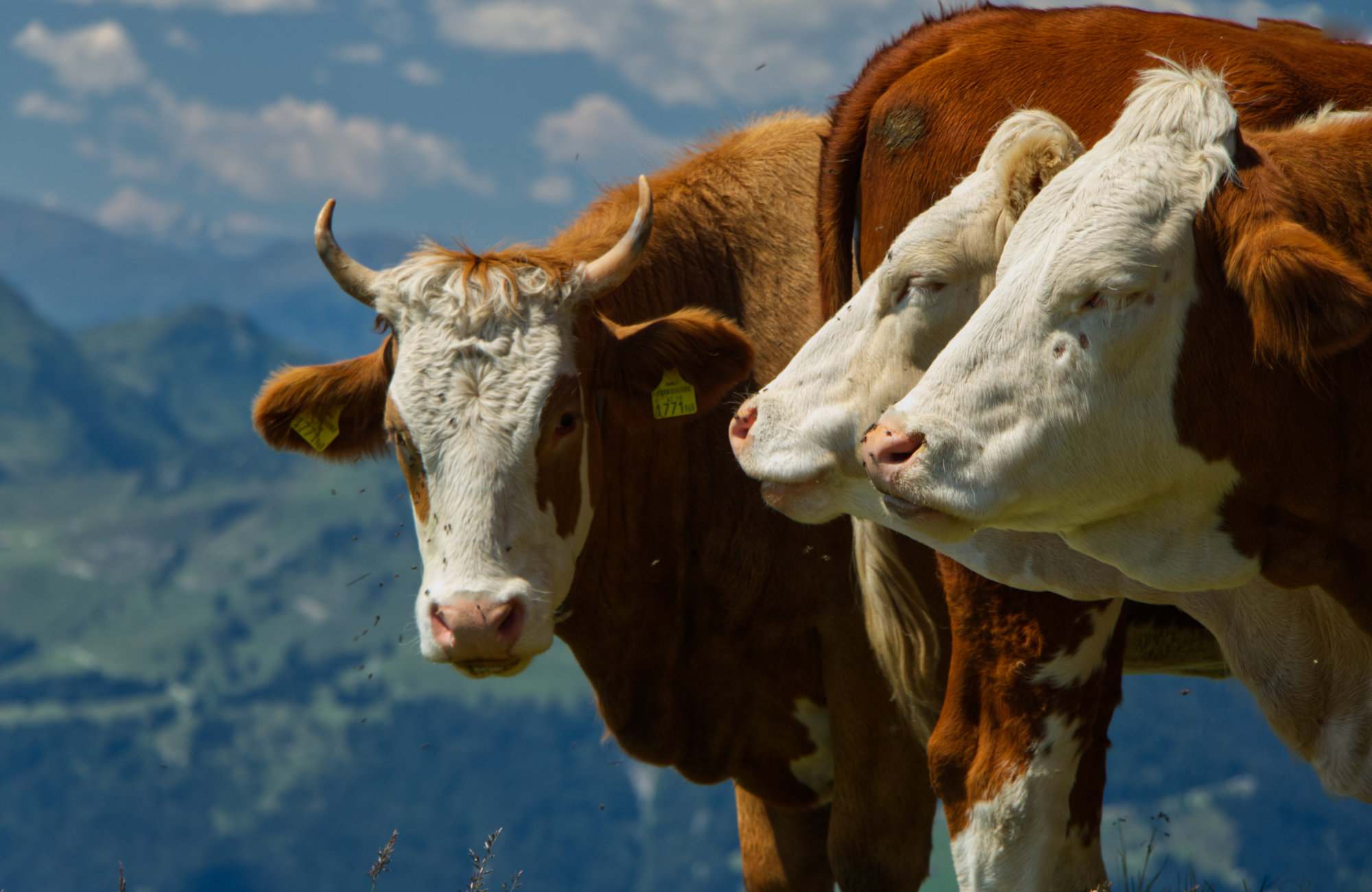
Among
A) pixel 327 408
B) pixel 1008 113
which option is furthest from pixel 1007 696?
pixel 327 408

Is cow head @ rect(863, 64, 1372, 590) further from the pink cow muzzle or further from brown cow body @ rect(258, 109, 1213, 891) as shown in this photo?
brown cow body @ rect(258, 109, 1213, 891)

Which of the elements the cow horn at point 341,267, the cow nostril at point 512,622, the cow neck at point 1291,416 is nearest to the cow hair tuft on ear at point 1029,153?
the cow neck at point 1291,416

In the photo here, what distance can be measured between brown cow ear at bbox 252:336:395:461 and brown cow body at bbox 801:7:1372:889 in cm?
271

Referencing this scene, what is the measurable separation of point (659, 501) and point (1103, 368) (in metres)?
3.47

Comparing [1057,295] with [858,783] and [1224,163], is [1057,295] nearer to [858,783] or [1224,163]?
[1224,163]

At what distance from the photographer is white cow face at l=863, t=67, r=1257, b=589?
12.2 ft

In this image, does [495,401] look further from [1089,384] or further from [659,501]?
[1089,384]

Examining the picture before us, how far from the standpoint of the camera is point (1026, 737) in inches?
190

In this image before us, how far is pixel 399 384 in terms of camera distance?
589 centimetres

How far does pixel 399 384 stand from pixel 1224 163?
360 centimetres


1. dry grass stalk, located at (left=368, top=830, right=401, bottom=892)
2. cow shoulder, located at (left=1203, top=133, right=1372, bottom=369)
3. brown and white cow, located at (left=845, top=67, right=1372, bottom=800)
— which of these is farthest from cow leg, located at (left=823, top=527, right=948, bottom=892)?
cow shoulder, located at (left=1203, top=133, right=1372, bottom=369)

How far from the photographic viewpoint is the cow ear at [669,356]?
640 cm

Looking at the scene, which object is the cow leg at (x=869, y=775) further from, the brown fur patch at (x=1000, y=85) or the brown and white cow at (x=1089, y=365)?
the brown and white cow at (x=1089, y=365)

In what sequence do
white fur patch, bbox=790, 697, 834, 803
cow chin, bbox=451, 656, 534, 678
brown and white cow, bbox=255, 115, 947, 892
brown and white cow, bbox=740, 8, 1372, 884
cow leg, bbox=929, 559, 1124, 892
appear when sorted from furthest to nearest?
white fur patch, bbox=790, 697, 834, 803 → brown and white cow, bbox=255, 115, 947, 892 → cow chin, bbox=451, 656, 534, 678 → cow leg, bbox=929, 559, 1124, 892 → brown and white cow, bbox=740, 8, 1372, 884
